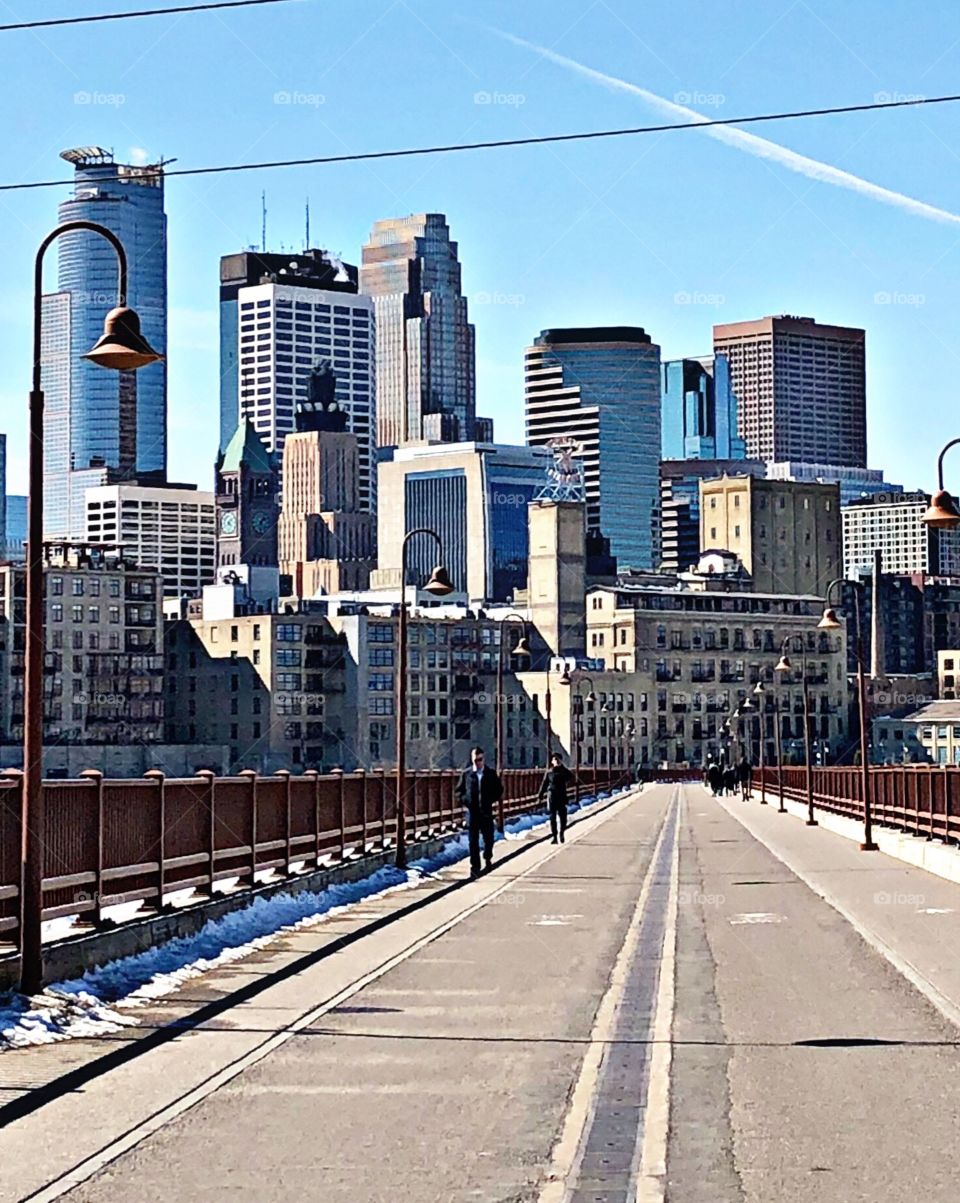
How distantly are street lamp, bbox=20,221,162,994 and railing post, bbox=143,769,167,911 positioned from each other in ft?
16.3

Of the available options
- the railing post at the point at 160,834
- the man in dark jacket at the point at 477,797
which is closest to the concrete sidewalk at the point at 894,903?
the man in dark jacket at the point at 477,797

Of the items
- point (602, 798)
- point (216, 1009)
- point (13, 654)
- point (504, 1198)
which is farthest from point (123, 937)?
point (13, 654)

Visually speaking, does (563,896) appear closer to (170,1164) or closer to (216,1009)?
(216,1009)

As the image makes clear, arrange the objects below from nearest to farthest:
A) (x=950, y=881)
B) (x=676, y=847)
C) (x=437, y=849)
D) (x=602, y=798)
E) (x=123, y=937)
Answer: (x=123, y=937) < (x=950, y=881) < (x=437, y=849) < (x=676, y=847) < (x=602, y=798)

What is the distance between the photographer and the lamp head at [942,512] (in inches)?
1353

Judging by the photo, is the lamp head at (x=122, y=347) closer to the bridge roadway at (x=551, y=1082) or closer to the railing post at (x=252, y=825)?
the bridge roadway at (x=551, y=1082)

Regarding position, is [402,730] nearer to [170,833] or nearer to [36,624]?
[170,833]

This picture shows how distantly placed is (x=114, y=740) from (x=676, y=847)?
145 m

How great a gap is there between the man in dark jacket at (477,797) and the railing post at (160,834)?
14465 mm

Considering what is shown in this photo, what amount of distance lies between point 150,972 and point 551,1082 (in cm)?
694

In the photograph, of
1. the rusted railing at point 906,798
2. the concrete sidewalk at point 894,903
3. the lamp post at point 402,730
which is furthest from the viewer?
the rusted railing at point 906,798

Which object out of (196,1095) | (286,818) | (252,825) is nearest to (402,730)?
(286,818)

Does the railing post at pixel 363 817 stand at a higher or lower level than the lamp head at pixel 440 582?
lower

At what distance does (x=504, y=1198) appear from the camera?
1062cm
